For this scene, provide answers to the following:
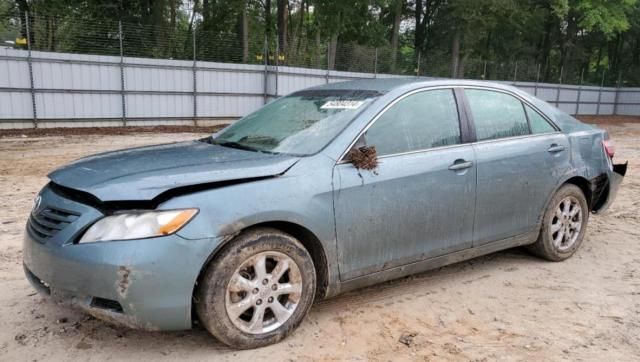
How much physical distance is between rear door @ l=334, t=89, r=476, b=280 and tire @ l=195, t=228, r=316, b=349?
335 mm

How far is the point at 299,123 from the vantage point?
3.76 m

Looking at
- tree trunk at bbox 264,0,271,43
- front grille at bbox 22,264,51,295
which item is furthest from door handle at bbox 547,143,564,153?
tree trunk at bbox 264,0,271,43

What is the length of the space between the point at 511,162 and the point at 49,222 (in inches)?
130

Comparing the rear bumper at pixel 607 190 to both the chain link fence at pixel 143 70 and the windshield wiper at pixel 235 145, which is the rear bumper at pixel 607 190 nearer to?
the windshield wiper at pixel 235 145

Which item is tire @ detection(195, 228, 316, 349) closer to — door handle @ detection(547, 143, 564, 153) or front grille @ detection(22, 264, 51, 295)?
front grille @ detection(22, 264, 51, 295)

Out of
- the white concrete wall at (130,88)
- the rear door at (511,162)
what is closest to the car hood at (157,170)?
the rear door at (511,162)

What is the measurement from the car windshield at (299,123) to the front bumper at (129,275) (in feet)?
3.20

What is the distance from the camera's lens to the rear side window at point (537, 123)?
4.55m

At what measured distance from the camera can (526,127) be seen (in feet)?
14.8

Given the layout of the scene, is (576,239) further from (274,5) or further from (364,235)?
(274,5)

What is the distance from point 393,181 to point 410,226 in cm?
35

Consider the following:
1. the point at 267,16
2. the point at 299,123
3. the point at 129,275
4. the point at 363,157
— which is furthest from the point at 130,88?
the point at 129,275

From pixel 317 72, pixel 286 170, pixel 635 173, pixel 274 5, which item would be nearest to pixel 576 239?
pixel 286 170

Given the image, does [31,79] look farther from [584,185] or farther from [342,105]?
[584,185]
